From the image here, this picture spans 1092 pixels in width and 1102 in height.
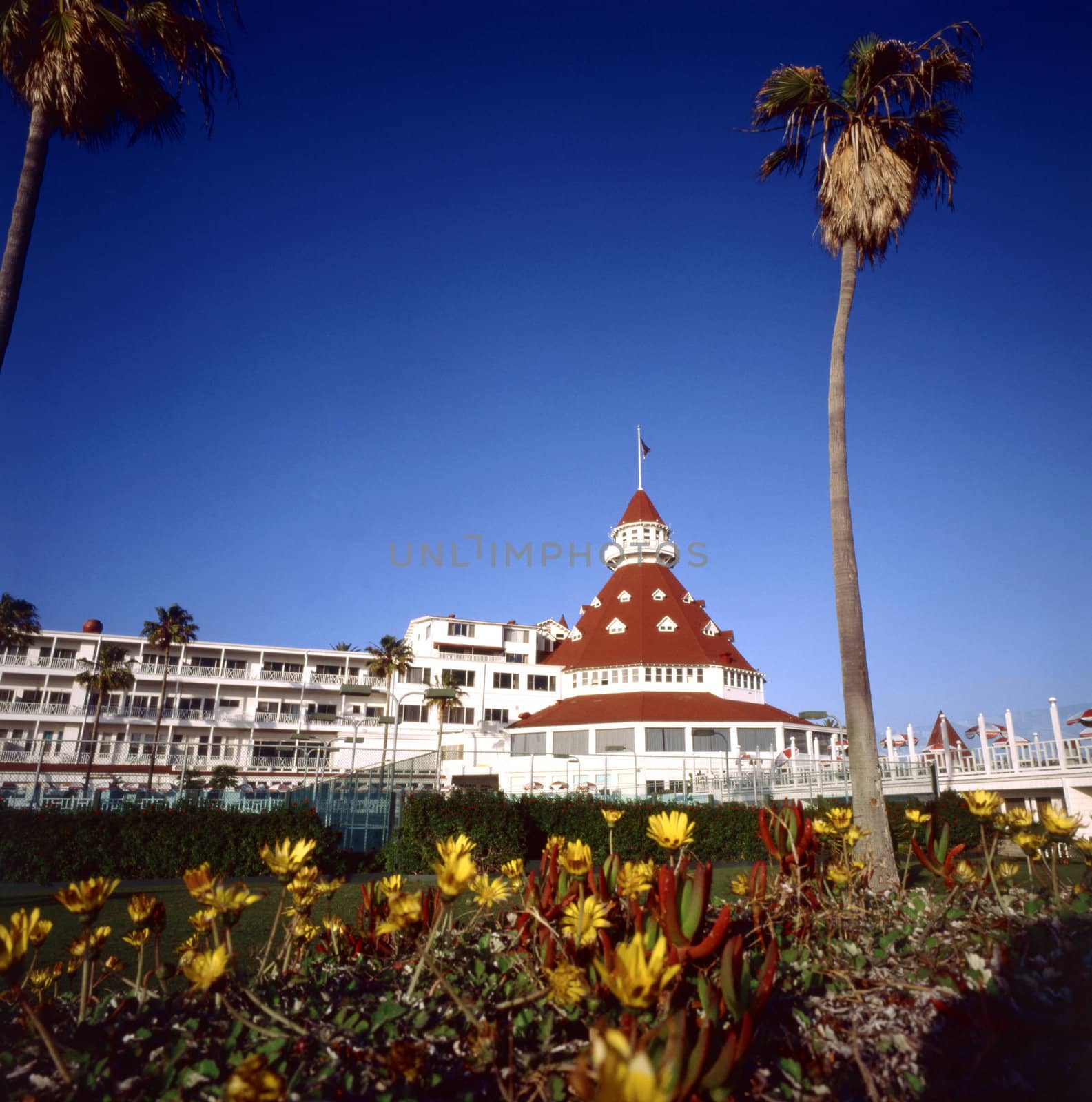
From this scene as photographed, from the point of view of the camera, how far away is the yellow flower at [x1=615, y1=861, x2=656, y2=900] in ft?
9.52

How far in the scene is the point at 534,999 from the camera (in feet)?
8.29

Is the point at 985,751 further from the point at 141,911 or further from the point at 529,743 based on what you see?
the point at 529,743

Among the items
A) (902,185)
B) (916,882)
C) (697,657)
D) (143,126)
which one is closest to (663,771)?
(697,657)

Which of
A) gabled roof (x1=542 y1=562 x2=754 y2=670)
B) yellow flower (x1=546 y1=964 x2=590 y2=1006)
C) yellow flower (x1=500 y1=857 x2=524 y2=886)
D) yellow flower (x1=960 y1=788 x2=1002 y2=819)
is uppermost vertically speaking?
gabled roof (x1=542 y1=562 x2=754 y2=670)

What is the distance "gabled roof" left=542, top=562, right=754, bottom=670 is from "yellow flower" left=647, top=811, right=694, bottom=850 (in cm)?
4790

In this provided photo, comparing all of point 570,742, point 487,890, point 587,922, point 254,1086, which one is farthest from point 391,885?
point 570,742

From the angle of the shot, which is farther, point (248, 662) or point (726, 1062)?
point (248, 662)

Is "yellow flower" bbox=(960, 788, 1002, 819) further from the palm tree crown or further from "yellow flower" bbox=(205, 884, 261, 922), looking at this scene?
the palm tree crown

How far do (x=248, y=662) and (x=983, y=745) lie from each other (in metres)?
56.6

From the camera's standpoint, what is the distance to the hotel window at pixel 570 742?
45.8 meters

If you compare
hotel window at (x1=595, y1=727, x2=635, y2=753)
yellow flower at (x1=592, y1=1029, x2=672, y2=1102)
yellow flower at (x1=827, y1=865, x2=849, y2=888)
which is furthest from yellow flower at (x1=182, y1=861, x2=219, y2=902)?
hotel window at (x1=595, y1=727, x2=635, y2=753)

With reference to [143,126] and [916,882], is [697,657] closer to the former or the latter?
[916,882]

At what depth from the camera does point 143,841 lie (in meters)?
17.3

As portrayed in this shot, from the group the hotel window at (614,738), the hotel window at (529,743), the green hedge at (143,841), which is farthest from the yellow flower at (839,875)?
the hotel window at (529,743)
